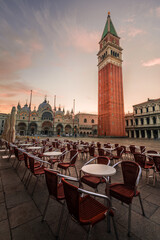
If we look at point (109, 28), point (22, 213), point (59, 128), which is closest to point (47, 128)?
point (59, 128)

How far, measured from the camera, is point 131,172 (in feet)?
8.29

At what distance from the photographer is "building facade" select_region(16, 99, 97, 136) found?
5341cm

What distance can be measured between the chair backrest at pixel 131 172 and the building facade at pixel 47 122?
4676cm

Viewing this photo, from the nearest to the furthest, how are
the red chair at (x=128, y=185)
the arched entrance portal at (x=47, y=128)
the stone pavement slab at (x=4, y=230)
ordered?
1. the stone pavement slab at (x=4, y=230)
2. the red chair at (x=128, y=185)
3. the arched entrance portal at (x=47, y=128)

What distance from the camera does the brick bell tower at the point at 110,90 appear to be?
36.8m

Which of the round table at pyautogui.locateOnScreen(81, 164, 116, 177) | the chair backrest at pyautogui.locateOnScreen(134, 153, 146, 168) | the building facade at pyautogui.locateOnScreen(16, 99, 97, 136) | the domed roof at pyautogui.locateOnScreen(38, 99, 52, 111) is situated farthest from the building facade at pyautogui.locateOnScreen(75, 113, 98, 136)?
the round table at pyautogui.locateOnScreen(81, 164, 116, 177)

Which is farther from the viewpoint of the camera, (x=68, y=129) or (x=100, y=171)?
(x=68, y=129)

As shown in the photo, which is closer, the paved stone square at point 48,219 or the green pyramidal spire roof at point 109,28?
the paved stone square at point 48,219

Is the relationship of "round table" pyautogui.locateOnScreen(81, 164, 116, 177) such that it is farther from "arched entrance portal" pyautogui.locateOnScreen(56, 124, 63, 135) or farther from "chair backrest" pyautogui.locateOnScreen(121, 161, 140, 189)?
"arched entrance portal" pyautogui.locateOnScreen(56, 124, 63, 135)

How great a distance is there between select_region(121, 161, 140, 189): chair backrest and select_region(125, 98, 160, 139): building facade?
1435 inches

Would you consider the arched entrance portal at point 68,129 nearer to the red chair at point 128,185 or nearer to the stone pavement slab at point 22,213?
the stone pavement slab at point 22,213

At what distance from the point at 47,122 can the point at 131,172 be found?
192ft

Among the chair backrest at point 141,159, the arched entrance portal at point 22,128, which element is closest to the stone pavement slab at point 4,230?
the chair backrest at point 141,159

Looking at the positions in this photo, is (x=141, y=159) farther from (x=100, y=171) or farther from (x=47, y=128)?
(x=47, y=128)
